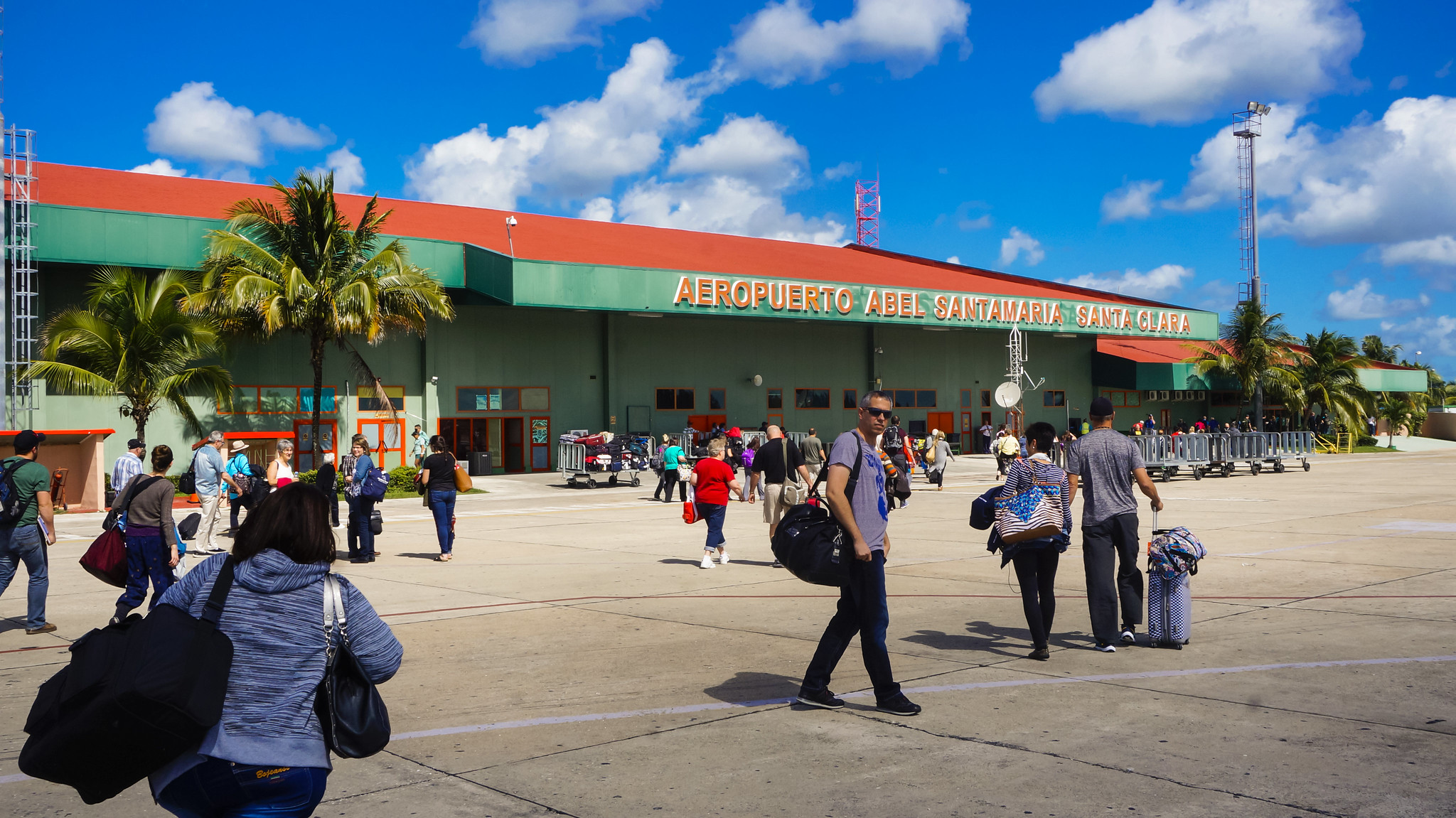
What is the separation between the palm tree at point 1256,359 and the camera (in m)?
47.2

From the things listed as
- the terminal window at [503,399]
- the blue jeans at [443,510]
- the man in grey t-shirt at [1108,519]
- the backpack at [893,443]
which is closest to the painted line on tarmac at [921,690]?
the man in grey t-shirt at [1108,519]

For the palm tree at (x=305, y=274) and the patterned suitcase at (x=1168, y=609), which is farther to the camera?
the palm tree at (x=305, y=274)

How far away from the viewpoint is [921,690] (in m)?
6.61

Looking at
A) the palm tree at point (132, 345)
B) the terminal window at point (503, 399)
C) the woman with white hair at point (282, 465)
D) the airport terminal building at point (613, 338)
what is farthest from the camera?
the terminal window at point (503, 399)

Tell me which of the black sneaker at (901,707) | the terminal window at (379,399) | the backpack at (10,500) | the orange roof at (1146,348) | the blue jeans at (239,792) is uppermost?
the orange roof at (1146,348)

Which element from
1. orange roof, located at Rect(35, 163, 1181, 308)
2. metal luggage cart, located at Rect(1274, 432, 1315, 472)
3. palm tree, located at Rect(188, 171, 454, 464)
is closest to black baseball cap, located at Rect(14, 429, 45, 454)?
palm tree, located at Rect(188, 171, 454, 464)

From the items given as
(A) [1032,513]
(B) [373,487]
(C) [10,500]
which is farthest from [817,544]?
(B) [373,487]

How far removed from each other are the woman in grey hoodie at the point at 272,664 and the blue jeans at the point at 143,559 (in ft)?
21.8

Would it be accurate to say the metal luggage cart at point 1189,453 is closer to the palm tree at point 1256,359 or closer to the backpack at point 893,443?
the backpack at point 893,443

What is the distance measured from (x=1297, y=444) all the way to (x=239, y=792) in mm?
36099

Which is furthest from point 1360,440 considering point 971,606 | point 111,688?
point 111,688

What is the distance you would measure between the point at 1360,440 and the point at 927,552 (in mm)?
50108

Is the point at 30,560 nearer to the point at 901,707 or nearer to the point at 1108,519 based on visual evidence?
the point at 901,707

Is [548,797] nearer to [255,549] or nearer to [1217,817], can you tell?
[255,549]
